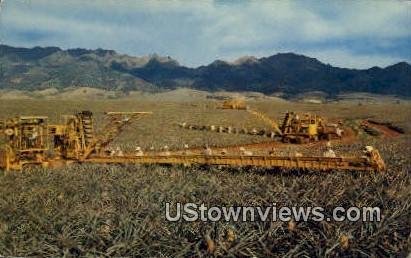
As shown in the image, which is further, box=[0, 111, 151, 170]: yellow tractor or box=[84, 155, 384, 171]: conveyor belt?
box=[0, 111, 151, 170]: yellow tractor

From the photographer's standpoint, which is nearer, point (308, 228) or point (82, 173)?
point (308, 228)

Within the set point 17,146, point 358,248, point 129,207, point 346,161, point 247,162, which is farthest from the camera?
point 17,146

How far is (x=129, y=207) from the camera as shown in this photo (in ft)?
37.4

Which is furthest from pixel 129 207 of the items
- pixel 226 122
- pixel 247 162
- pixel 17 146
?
pixel 226 122

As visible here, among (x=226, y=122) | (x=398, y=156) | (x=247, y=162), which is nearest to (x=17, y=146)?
(x=247, y=162)

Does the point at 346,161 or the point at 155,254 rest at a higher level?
the point at 346,161

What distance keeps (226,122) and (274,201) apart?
47.3m

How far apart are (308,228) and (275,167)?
6.28 m

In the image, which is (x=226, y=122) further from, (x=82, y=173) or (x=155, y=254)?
(x=155, y=254)

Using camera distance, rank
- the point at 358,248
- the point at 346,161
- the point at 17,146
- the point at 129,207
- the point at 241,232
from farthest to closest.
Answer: the point at 17,146 → the point at 346,161 → the point at 129,207 → the point at 241,232 → the point at 358,248

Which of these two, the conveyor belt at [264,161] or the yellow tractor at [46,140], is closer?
the conveyor belt at [264,161]

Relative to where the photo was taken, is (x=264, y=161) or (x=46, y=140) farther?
(x=46, y=140)

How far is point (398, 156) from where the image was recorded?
18453 mm

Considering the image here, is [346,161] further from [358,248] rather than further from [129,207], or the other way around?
[129,207]
